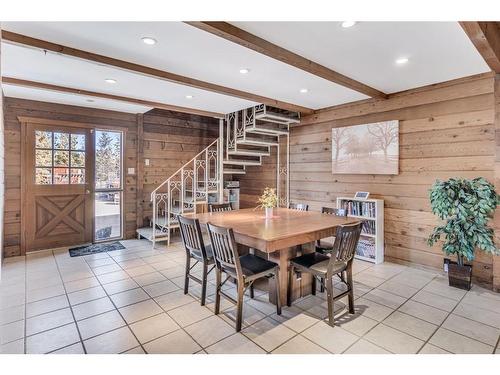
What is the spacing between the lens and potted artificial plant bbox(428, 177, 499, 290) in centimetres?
295

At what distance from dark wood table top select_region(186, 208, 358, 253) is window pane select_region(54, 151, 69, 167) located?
2.99 m

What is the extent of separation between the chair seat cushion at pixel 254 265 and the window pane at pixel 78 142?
12.6ft

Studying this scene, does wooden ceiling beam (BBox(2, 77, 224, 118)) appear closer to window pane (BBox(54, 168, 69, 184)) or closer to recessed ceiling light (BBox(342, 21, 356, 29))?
window pane (BBox(54, 168, 69, 184))

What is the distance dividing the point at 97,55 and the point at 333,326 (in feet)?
10.8

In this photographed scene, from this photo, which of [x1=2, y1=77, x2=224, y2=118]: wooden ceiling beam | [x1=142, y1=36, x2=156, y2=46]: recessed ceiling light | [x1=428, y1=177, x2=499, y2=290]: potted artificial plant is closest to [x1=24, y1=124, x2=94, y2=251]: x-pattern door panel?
[x1=2, y1=77, x2=224, y2=118]: wooden ceiling beam

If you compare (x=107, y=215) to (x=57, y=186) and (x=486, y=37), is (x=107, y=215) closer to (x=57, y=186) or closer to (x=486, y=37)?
(x=57, y=186)

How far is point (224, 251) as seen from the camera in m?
2.47

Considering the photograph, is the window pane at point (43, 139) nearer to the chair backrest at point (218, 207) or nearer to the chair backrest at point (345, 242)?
the chair backrest at point (218, 207)

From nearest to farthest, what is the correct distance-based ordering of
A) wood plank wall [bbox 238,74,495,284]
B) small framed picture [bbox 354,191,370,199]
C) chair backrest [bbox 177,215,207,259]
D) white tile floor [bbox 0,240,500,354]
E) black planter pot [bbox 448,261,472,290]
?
white tile floor [bbox 0,240,500,354], chair backrest [bbox 177,215,207,259], black planter pot [bbox 448,261,472,290], wood plank wall [bbox 238,74,495,284], small framed picture [bbox 354,191,370,199]

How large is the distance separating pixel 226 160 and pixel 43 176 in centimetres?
309

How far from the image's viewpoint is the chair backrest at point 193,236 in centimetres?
274

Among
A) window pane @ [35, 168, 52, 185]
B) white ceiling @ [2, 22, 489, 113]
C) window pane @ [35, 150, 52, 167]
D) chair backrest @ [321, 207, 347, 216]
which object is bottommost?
chair backrest @ [321, 207, 347, 216]

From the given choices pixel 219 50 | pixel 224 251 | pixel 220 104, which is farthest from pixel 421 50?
pixel 220 104
